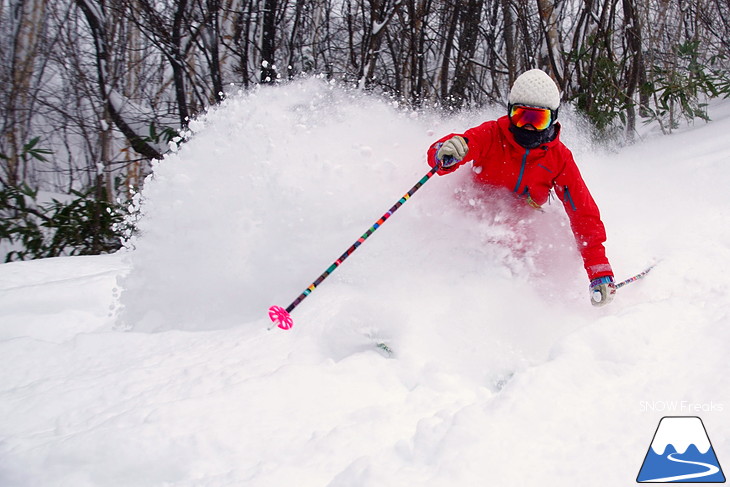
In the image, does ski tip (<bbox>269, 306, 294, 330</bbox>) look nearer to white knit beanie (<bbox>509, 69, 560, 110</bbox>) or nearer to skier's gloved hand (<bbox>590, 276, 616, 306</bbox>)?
skier's gloved hand (<bbox>590, 276, 616, 306</bbox>)

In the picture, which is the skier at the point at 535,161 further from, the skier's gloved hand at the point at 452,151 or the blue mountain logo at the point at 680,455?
the blue mountain logo at the point at 680,455

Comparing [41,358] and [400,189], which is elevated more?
[400,189]

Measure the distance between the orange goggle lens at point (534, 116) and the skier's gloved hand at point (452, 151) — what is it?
330 millimetres

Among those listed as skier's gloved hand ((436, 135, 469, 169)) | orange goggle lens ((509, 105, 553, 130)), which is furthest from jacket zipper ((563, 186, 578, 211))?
skier's gloved hand ((436, 135, 469, 169))

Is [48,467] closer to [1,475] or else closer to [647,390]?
[1,475]

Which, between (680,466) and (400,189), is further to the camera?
(400,189)

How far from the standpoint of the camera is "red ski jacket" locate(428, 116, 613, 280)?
11.0 feet

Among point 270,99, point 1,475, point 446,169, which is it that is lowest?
point 1,475

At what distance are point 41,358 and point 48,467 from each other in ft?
3.98

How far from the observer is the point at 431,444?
1.77m

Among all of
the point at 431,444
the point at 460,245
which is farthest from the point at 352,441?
the point at 460,245

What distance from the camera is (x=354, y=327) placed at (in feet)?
9.25

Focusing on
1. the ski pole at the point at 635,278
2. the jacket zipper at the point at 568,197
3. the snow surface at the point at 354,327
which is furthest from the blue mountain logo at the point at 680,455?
the jacket zipper at the point at 568,197

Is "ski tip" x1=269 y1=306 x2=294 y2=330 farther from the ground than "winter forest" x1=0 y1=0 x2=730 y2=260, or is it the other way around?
"winter forest" x1=0 y1=0 x2=730 y2=260
